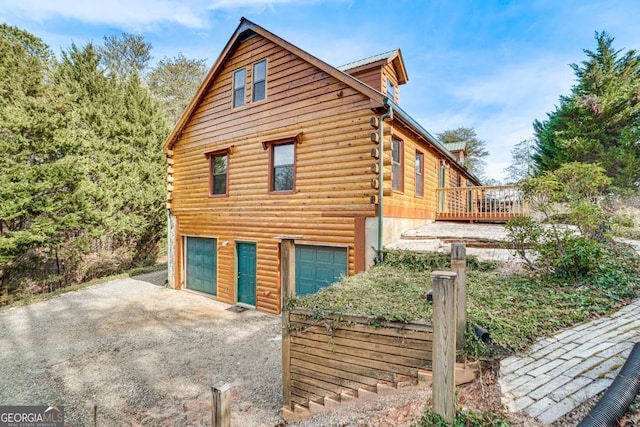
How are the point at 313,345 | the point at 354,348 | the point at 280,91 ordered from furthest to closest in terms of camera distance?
1. the point at 280,91
2. the point at 313,345
3. the point at 354,348

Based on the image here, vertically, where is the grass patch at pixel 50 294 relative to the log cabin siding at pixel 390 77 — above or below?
below

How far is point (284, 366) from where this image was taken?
4.10 meters

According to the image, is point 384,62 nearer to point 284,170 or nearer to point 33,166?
point 284,170

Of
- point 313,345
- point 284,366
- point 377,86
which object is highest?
point 377,86

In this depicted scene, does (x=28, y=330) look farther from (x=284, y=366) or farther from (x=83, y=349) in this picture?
(x=284, y=366)

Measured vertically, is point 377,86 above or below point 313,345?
above

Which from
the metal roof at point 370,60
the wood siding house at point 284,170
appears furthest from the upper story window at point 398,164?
the metal roof at point 370,60

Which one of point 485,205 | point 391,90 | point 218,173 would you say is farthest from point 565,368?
point 218,173

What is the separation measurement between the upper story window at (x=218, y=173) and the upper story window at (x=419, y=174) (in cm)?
631

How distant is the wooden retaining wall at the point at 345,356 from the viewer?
3.09 m

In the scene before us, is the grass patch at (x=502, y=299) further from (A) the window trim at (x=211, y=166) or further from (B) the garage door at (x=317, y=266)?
(A) the window trim at (x=211, y=166)

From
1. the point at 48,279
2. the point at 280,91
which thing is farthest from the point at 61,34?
the point at 280,91

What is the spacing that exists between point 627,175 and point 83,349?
72.3 ft

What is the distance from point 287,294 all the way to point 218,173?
7.16 metres
